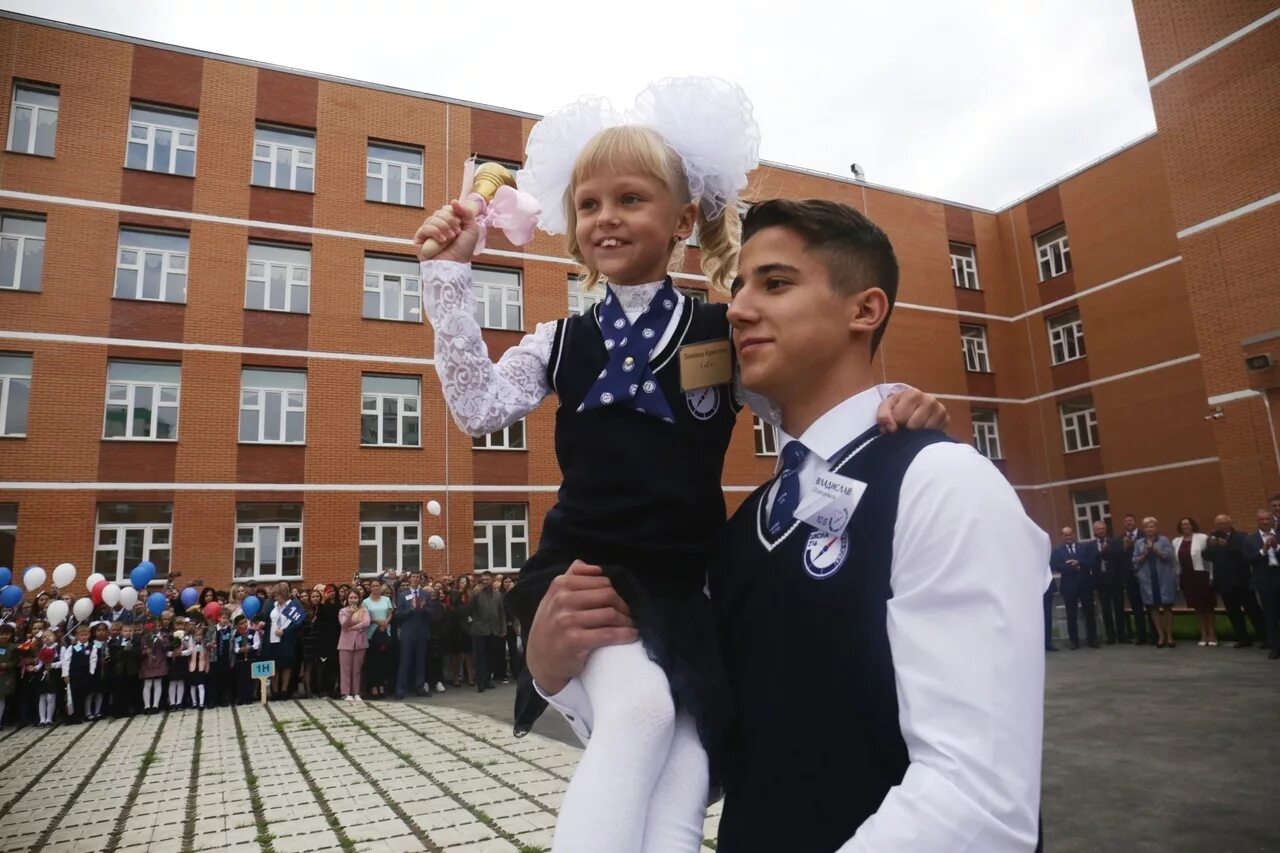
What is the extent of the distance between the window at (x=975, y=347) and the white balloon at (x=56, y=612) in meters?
27.9

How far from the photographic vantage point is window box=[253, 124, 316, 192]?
21188 millimetres

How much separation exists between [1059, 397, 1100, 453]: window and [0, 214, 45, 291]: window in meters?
31.4

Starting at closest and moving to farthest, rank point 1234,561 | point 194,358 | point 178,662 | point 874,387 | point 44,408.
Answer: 1. point 874,387
2. point 1234,561
3. point 178,662
4. point 44,408
5. point 194,358

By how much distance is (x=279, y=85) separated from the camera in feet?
70.4

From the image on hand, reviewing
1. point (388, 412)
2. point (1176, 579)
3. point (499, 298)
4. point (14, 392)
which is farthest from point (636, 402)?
point (499, 298)

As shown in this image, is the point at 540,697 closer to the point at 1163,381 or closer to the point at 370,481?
the point at 370,481

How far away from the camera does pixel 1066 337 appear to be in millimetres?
29531

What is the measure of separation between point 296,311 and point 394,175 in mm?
4862

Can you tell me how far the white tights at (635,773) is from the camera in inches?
54.7

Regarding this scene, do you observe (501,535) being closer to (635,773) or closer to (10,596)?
(10,596)

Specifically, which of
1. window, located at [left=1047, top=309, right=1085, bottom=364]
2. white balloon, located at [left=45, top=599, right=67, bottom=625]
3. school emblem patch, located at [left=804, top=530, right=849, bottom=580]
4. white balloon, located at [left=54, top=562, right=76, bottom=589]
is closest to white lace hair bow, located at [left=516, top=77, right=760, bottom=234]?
school emblem patch, located at [left=804, top=530, right=849, bottom=580]

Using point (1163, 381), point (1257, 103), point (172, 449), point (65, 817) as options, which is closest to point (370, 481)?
point (172, 449)

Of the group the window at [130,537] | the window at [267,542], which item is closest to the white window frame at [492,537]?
the window at [267,542]

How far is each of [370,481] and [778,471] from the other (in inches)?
791
